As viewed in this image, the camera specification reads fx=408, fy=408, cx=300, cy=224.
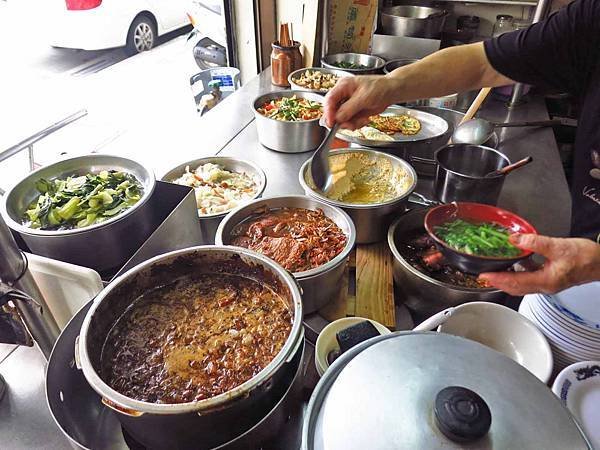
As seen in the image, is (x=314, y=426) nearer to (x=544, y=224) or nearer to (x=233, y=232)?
(x=233, y=232)

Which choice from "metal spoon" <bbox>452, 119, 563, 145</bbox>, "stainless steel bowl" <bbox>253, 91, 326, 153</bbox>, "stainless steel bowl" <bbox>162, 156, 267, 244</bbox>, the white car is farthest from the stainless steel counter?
the white car

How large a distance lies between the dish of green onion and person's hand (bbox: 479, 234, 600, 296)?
0.24ft

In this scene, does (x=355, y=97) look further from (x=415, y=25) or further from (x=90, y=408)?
(x=415, y=25)

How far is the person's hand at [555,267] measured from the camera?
3.66ft

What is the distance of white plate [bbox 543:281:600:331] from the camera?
120 cm

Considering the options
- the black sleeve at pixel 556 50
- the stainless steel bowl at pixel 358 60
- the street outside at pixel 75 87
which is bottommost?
the street outside at pixel 75 87

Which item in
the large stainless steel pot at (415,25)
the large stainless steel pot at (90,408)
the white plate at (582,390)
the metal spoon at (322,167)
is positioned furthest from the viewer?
the large stainless steel pot at (415,25)

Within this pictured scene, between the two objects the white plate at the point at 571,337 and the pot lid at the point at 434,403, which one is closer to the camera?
the pot lid at the point at 434,403

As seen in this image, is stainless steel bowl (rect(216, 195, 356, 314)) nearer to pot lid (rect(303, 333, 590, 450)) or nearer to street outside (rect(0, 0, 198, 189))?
pot lid (rect(303, 333, 590, 450))

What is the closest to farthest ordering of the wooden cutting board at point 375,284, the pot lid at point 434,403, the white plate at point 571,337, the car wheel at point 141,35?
the pot lid at point 434,403
the white plate at point 571,337
the wooden cutting board at point 375,284
the car wheel at point 141,35

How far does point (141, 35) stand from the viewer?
7.09 m

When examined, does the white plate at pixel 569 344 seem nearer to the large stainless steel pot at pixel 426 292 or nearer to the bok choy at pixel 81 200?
the large stainless steel pot at pixel 426 292

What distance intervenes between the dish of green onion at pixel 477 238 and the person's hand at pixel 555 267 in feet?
0.24

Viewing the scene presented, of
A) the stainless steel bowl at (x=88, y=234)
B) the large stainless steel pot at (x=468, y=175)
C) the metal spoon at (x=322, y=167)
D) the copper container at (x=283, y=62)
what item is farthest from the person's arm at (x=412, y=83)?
the copper container at (x=283, y=62)
